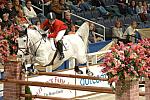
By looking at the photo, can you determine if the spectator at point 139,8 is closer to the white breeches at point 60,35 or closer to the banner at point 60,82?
the banner at point 60,82

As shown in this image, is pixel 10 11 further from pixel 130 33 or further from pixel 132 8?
pixel 132 8

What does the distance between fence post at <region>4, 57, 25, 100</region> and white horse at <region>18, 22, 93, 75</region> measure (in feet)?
5.39

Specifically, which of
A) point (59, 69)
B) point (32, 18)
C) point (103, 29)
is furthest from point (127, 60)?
point (103, 29)

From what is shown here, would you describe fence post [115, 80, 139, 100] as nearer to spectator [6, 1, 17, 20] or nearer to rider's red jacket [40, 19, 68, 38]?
rider's red jacket [40, 19, 68, 38]

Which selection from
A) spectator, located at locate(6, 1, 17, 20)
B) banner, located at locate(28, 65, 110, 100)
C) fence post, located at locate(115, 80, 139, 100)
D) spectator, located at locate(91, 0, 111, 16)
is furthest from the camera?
spectator, located at locate(91, 0, 111, 16)

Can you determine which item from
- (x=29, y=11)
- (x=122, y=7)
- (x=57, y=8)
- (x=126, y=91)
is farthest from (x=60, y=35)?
(x=122, y=7)

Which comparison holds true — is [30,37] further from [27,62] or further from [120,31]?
[120,31]

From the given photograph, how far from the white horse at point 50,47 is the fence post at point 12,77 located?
5.39ft

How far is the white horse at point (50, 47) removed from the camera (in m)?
12.1

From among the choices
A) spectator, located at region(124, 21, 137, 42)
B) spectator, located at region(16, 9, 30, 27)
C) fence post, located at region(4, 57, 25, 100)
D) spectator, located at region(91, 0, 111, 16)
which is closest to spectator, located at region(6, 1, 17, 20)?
spectator, located at region(16, 9, 30, 27)

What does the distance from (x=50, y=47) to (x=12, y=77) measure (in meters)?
2.74

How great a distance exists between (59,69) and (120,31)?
3.57 meters

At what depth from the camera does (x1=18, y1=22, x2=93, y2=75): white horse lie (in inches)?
476

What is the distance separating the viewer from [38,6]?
714 inches
